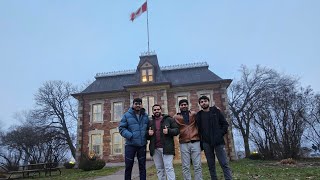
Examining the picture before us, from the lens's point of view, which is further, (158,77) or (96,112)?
(158,77)

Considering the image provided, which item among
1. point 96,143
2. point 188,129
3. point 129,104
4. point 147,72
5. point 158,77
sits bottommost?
point 96,143

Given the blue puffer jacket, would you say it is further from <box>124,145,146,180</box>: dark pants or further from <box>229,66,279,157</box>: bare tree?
<box>229,66,279,157</box>: bare tree

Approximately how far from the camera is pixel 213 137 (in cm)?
608

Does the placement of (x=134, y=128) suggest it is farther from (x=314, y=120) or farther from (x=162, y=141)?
(x=314, y=120)

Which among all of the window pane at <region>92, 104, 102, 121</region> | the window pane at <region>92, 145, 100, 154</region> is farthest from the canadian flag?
the window pane at <region>92, 145, 100, 154</region>

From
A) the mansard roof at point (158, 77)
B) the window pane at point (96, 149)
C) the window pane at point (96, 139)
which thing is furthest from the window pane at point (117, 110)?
the window pane at point (96, 149)

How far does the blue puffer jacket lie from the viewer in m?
6.11

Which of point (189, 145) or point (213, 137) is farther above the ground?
point (213, 137)

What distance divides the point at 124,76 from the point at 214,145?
21.1 metres

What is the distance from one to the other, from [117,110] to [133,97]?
2075mm

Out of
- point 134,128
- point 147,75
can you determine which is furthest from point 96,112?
point 134,128

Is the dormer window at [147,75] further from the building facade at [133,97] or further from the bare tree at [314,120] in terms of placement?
the bare tree at [314,120]

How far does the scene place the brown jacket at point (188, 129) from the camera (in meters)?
6.14

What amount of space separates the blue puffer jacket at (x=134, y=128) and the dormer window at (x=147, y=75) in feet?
58.0
